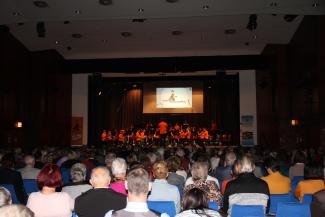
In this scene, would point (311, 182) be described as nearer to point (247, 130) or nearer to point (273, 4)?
point (273, 4)

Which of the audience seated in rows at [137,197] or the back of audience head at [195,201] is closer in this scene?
the audience seated in rows at [137,197]

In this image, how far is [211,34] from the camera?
1570cm

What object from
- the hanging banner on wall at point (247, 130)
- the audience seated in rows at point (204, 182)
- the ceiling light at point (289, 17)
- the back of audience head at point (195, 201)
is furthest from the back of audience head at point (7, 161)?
the hanging banner on wall at point (247, 130)

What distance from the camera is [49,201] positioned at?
3.57 metres

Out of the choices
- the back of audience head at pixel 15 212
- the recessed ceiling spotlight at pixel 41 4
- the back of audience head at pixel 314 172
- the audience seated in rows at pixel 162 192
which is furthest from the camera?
the recessed ceiling spotlight at pixel 41 4

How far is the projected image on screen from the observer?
76.5 ft

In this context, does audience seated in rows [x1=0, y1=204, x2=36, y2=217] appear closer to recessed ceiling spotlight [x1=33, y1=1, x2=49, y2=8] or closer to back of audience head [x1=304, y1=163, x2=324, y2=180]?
back of audience head [x1=304, y1=163, x2=324, y2=180]

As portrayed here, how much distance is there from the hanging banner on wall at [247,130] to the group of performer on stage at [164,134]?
2383 millimetres

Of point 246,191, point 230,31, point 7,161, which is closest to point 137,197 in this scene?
point 246,191

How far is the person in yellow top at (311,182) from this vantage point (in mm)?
4566

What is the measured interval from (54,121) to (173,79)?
7772 millimetres

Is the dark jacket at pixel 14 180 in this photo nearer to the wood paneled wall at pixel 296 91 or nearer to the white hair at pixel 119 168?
the white hair at pixel 119 168

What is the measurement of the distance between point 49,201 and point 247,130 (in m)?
16.7

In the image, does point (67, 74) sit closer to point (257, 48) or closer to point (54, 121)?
point (54, 121)
